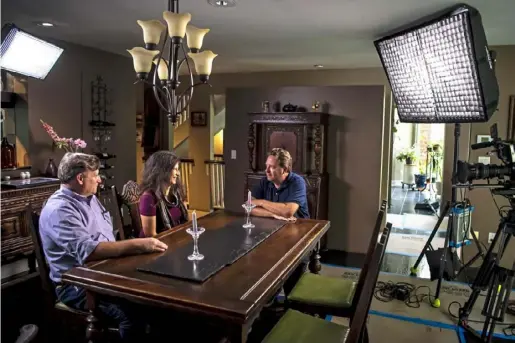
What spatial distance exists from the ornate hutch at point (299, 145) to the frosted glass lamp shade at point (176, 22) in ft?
8.39

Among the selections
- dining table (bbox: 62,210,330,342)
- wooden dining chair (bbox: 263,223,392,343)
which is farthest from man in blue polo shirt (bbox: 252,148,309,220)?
wooden dining chair (bbox: 263,223,392,343)

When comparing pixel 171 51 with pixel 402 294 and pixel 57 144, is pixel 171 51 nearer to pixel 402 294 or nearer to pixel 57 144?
pixel 57 144

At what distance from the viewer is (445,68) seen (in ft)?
9.09

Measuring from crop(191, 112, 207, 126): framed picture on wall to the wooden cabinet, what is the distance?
11.2ft

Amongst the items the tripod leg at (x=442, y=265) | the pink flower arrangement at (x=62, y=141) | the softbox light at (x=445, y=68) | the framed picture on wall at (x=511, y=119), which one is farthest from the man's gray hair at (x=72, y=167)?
the framed picture on wall at (x=511, y=119)

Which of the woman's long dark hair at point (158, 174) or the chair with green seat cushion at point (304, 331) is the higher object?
the woman's long dark hair at point (158, 174)

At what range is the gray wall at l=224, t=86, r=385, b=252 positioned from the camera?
468 centimetres

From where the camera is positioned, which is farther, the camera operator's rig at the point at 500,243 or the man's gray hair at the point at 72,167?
the camera operator's rig at the point at 500,243

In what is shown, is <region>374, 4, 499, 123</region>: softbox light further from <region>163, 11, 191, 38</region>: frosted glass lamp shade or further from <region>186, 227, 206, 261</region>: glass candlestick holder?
<region>186, 227, 206, 261</region>: glass candlestick holder

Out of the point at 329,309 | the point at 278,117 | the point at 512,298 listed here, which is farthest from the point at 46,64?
the point at 512,298

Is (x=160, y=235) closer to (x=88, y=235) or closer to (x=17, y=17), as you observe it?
(x=88, y=235)

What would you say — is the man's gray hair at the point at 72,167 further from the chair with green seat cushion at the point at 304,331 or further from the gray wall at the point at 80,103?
the gray wall at the point at 80,103

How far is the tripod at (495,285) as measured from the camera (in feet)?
8.24

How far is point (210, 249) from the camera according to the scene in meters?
2.13
